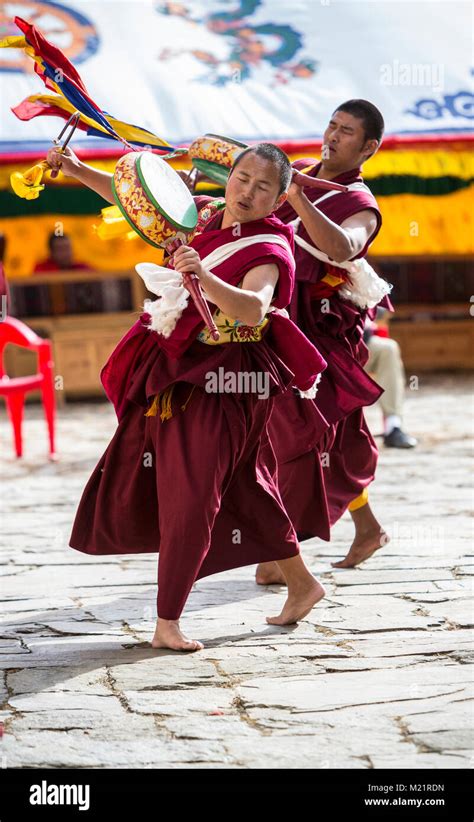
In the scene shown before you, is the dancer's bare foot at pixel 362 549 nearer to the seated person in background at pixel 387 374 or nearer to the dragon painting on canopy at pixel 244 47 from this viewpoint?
the seated person in background at pixel 387 374

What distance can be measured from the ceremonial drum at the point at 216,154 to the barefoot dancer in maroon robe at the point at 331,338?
0.86 feet

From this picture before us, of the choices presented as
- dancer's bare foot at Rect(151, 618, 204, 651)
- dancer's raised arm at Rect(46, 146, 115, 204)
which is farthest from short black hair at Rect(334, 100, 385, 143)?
dancer's bare foot at Rect(151, 618, 204, 651)

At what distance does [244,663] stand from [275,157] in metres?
1.45

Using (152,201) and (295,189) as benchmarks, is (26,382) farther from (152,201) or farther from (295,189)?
(152,201)

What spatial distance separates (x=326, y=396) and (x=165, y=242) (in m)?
1.14

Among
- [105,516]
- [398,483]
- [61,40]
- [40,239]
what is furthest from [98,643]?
[61,40]

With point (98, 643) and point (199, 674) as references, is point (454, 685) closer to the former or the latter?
point (199, 674)

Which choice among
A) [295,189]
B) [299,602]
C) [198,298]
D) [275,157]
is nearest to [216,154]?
[295,189]

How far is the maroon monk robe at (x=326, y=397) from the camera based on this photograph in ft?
13.7

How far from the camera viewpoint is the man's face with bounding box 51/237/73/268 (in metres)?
10.2

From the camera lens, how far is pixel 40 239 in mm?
9945

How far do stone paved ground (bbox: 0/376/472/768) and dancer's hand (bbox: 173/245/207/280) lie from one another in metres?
1.11

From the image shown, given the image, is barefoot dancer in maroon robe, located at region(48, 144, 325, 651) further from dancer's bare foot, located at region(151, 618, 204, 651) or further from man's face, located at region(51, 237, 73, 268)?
man's face, located at region(51, 237, 73, 268)

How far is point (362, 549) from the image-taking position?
4602mm
